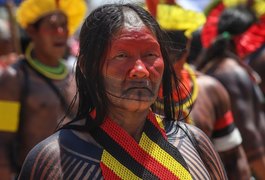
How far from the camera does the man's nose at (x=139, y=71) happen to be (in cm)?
280

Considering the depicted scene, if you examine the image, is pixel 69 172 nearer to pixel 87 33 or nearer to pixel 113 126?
pixel 113 126

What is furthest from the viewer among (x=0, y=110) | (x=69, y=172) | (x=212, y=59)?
(x=212, y=59)

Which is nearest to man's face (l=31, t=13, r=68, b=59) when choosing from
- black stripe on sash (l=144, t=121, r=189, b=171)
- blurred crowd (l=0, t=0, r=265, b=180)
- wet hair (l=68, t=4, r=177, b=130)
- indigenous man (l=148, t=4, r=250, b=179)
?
blurred crowd (l=0, t=0, r=265, b=180)

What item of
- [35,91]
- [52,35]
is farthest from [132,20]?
[52,35]

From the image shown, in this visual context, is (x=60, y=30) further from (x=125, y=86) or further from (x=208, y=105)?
(x=125, y=86)

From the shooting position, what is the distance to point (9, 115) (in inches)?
218

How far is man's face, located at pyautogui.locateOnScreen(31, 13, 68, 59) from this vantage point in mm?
6043

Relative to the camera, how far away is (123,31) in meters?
2.88

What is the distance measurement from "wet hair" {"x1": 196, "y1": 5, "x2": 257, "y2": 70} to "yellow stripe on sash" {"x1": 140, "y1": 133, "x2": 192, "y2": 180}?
10.6 ft

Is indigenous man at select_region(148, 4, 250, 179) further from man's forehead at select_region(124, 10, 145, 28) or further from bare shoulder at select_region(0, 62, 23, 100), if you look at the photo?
man's forehead at select_region(124, 10, 145, 28)

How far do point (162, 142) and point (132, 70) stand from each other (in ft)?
0.98

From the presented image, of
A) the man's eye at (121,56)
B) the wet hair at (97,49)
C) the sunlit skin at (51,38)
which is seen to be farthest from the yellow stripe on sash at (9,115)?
the man's eye at (121,56)

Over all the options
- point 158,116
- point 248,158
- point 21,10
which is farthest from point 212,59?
point 158,116

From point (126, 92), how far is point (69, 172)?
32cm
